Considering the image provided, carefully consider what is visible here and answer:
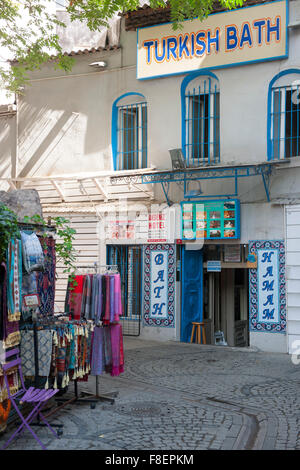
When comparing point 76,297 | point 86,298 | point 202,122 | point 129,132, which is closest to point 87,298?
point 86,298

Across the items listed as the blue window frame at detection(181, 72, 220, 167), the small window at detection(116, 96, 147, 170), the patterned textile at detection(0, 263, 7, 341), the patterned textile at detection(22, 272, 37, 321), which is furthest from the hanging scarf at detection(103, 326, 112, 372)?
the small window at detection(116, 96, 147, 170)

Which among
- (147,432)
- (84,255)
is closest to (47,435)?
(147,432)

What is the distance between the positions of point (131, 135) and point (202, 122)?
2.06 meters

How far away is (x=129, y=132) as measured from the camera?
14.0 m

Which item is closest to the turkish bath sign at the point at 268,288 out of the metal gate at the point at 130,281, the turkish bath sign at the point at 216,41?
the metal gate at the point at 130,281

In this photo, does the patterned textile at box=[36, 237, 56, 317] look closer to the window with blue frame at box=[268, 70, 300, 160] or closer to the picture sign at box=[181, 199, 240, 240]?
the picture sign at box=[181, 199, 240, 240]

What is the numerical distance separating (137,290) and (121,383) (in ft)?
15.9

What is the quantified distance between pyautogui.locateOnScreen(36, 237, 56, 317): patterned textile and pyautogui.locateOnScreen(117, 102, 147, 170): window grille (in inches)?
233

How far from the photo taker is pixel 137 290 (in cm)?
1361

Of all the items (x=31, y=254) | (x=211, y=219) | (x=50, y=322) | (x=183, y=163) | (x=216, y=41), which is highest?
(x=216, y=41)

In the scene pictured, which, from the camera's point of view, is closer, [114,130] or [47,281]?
[47,281]

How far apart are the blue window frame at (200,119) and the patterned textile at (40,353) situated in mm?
7102

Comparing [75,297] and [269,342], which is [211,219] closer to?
Result: [269,342]
